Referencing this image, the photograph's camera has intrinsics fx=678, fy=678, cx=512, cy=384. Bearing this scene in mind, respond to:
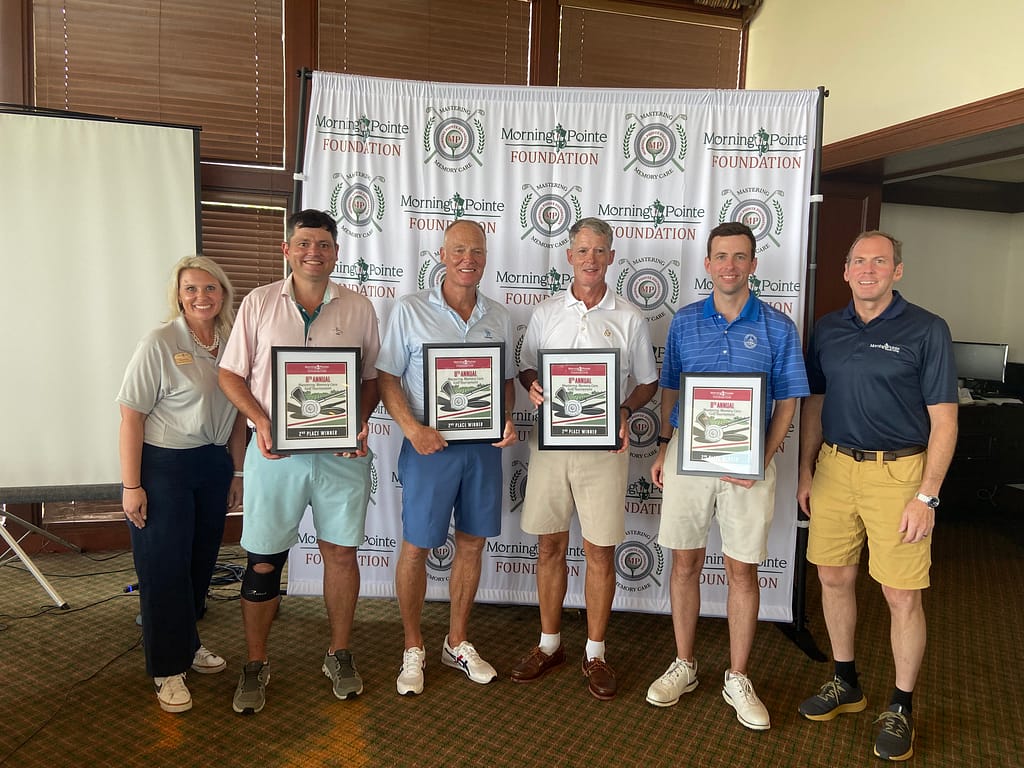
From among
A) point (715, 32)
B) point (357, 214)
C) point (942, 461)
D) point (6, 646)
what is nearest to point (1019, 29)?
point (715, 32)

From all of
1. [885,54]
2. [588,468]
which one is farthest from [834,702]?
[885,54]

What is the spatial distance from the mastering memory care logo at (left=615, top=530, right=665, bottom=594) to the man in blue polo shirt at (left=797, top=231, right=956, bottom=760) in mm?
949

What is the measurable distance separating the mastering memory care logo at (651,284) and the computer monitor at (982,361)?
4.11 m

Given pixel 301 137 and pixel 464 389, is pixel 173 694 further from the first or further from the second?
pixel 301 137

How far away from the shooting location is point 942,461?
7.57ft

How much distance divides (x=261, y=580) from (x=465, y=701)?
0.91 metres

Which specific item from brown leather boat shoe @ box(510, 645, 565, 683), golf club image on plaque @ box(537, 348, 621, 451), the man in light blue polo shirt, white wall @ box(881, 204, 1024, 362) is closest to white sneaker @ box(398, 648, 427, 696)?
the man in light blue polo shirt

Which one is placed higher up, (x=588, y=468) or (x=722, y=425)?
(x=722, y=425)

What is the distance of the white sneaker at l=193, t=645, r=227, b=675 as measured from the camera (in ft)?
9.26

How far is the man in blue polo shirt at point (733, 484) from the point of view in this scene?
8.28 feet

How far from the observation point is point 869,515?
2.45 meters

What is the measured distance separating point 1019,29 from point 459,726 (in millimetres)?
4078

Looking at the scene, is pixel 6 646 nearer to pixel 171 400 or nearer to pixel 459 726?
pixel 171 400

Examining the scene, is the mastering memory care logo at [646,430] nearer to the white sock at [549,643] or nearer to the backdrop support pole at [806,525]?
the backdrop support pole at [806,525]
